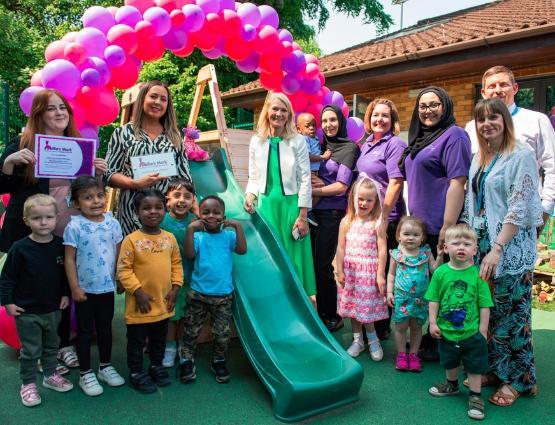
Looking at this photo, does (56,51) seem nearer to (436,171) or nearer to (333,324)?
(436,171)

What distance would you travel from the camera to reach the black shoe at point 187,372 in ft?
11.3

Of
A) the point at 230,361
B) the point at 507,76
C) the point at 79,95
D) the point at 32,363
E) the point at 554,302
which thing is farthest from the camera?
the point at 554,302

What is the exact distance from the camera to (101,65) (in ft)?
14.4

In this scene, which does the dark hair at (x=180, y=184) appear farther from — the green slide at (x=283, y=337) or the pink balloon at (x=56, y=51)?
the pink balloon at (x=56, y=51)

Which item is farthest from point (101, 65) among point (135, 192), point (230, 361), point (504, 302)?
point (504, 302)

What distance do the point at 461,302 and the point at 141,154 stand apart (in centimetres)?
256

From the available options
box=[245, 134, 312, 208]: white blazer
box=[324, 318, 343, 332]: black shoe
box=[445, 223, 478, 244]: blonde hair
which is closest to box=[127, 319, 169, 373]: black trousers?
box=[245, 134, 312, 208]: white blazer

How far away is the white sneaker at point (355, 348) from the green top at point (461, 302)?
1.04 m

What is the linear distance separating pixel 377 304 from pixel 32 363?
8.50 feet

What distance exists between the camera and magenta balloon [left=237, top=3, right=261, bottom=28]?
17.3ft

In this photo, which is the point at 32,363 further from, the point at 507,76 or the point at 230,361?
the point at 507,76

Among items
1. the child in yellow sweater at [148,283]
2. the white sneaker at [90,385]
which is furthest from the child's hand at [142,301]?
the white sneaker at [90,385]

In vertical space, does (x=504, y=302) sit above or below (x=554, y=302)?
above

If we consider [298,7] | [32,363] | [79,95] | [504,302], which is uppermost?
[298,7]
